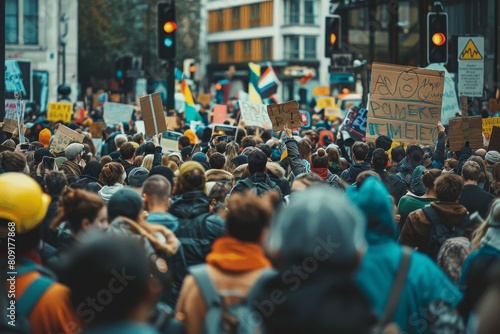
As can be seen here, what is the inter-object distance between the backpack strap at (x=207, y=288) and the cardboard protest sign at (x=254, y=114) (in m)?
13.8

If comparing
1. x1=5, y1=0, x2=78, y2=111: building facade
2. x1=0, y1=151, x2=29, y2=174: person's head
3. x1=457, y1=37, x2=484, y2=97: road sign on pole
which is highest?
x1=5, y1=0, x2=78, y2=111: building facade

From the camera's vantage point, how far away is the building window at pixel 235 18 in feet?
305

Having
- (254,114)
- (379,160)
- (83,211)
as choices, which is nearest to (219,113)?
(254,114)

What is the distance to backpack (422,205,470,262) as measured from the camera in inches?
282

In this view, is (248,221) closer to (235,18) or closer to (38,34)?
(38,34)

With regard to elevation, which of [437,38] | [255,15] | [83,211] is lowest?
[83,211]

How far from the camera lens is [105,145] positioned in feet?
61.9

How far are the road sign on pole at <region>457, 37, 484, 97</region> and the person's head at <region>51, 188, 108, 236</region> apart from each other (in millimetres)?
11676

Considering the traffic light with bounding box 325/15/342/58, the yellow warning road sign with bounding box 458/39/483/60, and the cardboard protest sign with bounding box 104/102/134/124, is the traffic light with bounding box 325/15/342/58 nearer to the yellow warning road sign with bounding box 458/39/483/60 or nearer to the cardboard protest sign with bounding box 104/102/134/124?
the cardboard protest sign with bounding box 104/102/134/124

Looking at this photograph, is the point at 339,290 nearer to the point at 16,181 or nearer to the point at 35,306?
the point at 35,306

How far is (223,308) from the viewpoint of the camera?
178 inches

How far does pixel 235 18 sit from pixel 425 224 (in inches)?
3440

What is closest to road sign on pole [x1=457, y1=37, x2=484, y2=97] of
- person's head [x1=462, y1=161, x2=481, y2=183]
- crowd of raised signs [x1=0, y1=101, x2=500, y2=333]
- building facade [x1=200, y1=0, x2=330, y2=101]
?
person's head [x1=462, y1=161, x2=481, y2=183]

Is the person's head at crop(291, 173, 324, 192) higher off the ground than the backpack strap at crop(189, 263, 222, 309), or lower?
higher
